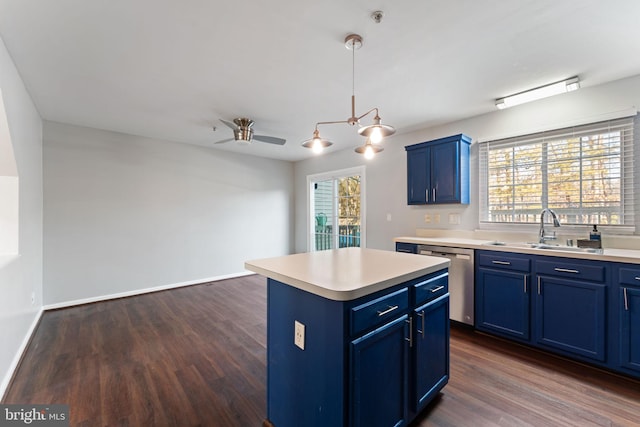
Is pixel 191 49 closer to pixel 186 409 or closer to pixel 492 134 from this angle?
pixel 186 409

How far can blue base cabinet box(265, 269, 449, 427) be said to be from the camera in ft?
4.06

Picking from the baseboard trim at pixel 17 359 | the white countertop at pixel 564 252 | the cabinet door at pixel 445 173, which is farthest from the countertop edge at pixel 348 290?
the baseboard trim at pixel 17 359

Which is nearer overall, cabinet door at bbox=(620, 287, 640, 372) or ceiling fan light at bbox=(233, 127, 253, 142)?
cabinet door at bbox=(620, 287, 640, 372)

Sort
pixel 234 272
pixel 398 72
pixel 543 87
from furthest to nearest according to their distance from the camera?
pixel 234 272 < pixel 543 87 < pixel 398 72

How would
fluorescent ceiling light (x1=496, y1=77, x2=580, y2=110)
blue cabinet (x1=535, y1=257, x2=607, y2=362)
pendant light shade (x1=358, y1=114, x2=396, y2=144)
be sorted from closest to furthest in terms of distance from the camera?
pendant light shade (x1=358, y1=114, x2=396, y2=144) < blue cabinet (x1=535, y1=257, x2=607, y2=362) < fluorescent ceiling light (x1=496, y1=77, x2=580, y2=110)

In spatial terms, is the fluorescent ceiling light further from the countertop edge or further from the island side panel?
the island side panel

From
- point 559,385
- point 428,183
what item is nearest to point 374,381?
point 559,385

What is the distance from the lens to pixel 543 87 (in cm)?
262

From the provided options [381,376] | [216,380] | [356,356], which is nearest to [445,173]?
[381,376]

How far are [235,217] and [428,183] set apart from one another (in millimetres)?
3629

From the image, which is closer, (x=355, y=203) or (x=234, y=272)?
(x=355, y=203)

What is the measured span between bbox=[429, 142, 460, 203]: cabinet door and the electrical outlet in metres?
2.72

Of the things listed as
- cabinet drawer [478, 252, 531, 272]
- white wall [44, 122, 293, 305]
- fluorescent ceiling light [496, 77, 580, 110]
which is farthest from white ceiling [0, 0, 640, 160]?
cabinet drawer [478, 252, 531, 272]

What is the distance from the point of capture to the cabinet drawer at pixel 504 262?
101 inches
